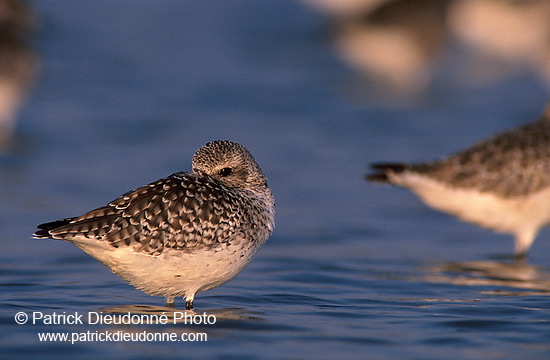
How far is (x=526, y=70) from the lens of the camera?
986 inches

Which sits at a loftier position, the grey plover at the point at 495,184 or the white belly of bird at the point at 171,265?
the grey plover at the point at 495,184

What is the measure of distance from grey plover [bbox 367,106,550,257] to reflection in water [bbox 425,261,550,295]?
2.26 ft

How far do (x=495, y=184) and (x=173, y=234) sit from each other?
5.09m

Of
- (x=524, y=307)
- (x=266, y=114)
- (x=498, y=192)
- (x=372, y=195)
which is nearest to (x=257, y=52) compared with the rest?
(x=266, y=114)

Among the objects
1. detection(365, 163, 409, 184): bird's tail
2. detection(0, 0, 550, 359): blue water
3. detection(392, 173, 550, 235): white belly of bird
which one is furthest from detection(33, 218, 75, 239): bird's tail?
detection(392, 173, 550, 235): white belly of bird

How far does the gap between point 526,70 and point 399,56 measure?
3.06 metres

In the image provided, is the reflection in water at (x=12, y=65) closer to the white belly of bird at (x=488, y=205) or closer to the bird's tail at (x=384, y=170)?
the bird's tail at (x=384, y=170)

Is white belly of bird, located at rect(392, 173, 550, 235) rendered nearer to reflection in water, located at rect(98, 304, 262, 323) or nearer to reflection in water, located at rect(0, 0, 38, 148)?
reflection in water, located at rect(98, 304, 262, 323)

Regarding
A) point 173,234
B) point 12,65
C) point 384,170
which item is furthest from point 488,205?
point 12,65

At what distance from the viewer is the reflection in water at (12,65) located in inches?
691

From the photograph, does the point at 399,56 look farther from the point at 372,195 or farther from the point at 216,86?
the point at 372,195

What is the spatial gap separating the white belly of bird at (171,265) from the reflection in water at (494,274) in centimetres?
277

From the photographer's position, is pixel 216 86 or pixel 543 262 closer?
pixel 543 262

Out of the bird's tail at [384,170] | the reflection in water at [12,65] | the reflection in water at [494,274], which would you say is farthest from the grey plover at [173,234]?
the reflection in water at [12,65]
